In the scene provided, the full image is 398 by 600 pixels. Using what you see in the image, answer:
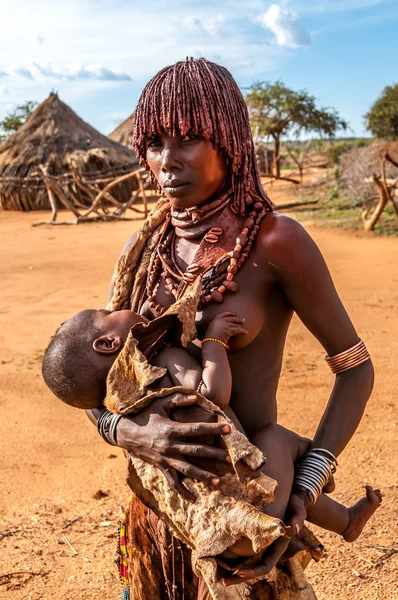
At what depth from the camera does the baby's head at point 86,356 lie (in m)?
1.73

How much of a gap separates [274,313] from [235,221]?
10.6 inches

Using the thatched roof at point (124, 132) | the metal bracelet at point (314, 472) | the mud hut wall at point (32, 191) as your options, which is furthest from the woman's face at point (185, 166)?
the thatched roof at point (124, 132)

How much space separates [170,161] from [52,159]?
1833 cm

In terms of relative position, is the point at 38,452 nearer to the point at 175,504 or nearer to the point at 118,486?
the point at 118,486

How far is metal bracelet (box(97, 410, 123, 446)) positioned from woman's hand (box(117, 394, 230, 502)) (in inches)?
2.4

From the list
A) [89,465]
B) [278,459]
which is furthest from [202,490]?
[89,465]

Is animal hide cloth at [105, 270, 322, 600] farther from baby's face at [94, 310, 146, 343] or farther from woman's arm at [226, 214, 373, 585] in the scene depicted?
woman's arm at [226, 214, 373, 585]

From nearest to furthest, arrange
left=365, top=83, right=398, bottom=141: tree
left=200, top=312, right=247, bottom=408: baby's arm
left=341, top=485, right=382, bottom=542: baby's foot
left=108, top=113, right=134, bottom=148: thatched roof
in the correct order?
left=200, top=312, right=247, bottom=408: baby's arm → left=341, top=485, right=382, bottom=542: baby's foot → left=365, top=83, right=398, bottom=141: tree → left=108, top=113, right=134, bottom=148: thatched roof

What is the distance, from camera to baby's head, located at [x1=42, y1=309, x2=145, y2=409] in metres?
1.73

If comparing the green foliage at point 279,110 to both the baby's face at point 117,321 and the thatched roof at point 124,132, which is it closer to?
the thatched roof at point 124,132

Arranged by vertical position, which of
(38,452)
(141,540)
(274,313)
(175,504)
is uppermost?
(274,313)

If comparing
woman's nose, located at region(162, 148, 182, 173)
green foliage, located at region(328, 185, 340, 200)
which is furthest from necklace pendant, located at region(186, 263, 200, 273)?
green foliage, located at region(328, 185, 340, 200)

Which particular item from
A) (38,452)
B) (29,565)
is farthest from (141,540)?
(38,452)

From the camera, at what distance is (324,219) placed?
13.9 metres
